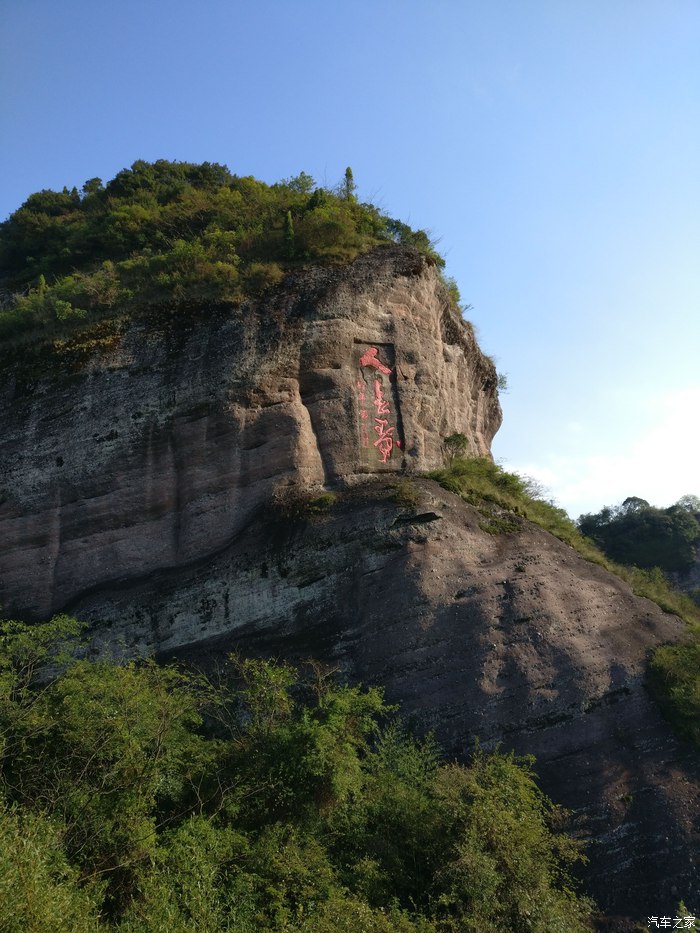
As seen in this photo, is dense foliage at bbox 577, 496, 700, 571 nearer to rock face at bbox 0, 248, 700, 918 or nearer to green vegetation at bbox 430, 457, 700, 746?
green vegetation at bbox 430, 457, 700, 746

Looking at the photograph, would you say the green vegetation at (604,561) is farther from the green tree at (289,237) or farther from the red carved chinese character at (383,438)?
the green tree at (289,237)

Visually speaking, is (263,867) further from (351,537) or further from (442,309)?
(442,309)

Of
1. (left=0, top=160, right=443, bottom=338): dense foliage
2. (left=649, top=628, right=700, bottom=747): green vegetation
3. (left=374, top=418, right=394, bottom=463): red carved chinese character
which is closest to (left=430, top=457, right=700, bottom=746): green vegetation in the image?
(left=649, top=628, right=700, bottom=747): green vegetation

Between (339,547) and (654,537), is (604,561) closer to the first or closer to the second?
(339,547)

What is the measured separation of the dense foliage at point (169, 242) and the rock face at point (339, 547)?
1.00m

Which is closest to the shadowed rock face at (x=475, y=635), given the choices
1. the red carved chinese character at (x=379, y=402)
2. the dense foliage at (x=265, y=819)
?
the dense foliage at (x=265, y=819)

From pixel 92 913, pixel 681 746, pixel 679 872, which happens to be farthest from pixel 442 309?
pixel 92 913

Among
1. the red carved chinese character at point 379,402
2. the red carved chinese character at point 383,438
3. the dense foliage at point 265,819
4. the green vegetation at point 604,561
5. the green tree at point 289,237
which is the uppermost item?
the green tree at point 289,237

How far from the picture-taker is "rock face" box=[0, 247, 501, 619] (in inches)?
597

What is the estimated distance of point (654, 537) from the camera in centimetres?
4062

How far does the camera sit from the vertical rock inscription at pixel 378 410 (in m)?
15.7

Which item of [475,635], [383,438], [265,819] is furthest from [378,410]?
[265,819]

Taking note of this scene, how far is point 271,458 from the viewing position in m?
15.3

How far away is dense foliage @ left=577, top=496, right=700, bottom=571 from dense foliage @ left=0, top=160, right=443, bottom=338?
26167 mm
